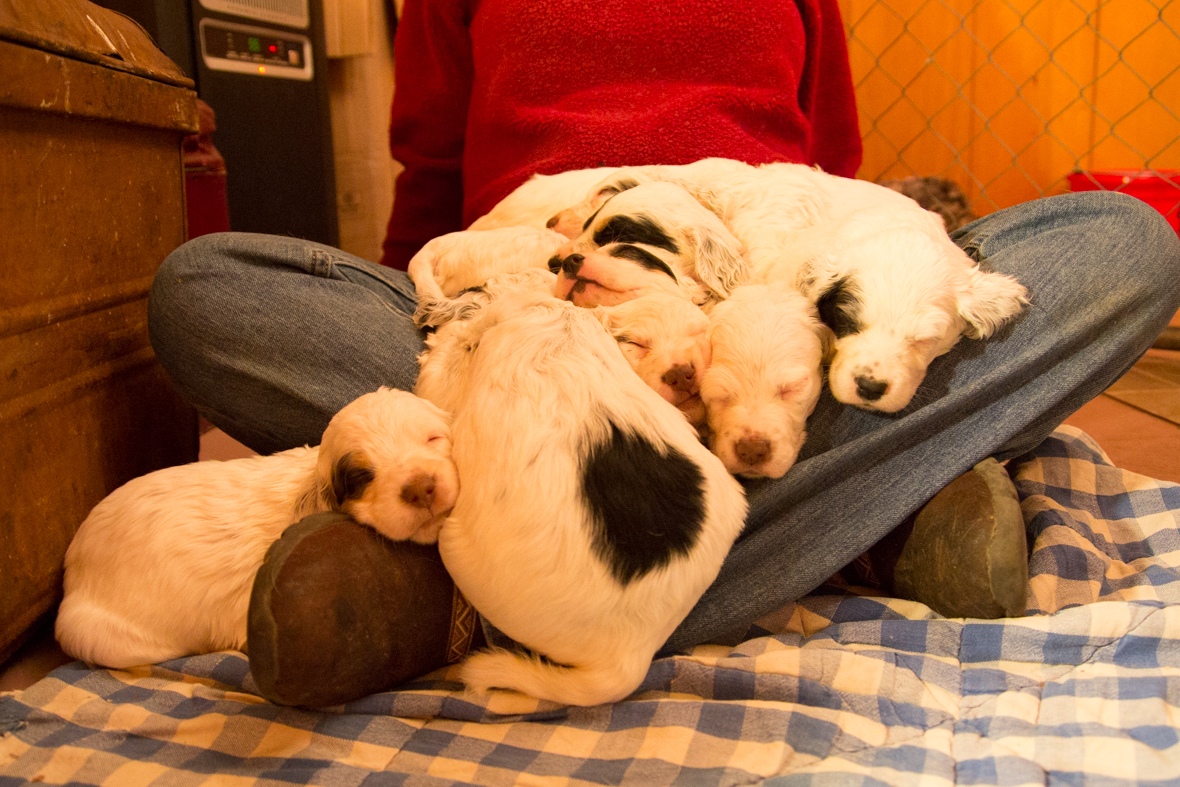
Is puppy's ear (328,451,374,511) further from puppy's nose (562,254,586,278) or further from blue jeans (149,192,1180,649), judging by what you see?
puppy's nose (562,254,586,278)

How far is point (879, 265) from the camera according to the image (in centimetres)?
126

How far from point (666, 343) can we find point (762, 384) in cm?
17

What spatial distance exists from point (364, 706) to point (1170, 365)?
3531mm

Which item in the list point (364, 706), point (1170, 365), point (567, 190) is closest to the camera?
point (364, 706)

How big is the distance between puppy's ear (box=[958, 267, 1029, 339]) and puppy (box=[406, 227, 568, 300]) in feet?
2.57

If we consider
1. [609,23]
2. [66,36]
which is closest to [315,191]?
[609,23]

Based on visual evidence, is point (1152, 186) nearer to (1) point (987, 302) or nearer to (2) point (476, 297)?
(1) point (987, 302)

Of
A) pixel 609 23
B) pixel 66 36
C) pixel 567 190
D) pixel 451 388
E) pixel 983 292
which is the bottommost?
pixel 451 388

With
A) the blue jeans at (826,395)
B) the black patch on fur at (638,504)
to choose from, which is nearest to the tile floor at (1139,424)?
the blue jeans at (826,395)

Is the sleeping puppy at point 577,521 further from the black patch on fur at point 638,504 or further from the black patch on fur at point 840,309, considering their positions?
the black patch on fur at point 840,309

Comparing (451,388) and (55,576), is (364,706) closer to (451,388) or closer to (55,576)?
(451,388)

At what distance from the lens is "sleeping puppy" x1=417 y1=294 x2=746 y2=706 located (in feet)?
3.10

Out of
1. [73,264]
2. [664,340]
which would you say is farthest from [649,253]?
[73,264]

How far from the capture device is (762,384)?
3.91ft
